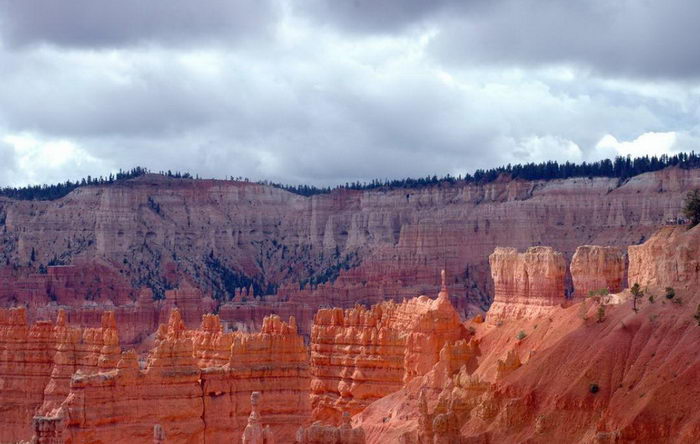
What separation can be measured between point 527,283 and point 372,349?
9.13 meters

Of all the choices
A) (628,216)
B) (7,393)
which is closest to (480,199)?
(628,216)

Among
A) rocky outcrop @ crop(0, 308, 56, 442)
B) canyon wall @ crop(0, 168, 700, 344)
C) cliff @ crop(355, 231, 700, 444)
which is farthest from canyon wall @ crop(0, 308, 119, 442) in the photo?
canyon wall @ crop(0, 168, 700, 344)

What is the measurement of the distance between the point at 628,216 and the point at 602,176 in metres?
10.8

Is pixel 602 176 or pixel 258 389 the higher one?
pixel 602 176

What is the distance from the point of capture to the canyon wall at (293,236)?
13438 cm

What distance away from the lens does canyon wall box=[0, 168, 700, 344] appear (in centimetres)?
13438

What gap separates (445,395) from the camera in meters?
64.6

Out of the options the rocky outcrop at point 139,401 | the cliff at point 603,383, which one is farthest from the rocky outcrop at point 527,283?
the rocky outcrop at point 139,401

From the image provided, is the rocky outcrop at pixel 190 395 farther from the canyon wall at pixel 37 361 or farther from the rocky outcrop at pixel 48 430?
the canyon wall at pixel 37 361

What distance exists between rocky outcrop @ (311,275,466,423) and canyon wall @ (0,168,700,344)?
38.6 m

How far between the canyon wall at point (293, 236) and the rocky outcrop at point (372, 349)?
38.6m

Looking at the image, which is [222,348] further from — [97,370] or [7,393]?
[7,393]

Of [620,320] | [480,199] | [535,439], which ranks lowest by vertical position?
[535,439]

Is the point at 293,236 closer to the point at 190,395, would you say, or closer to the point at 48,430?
the point at 190,395
